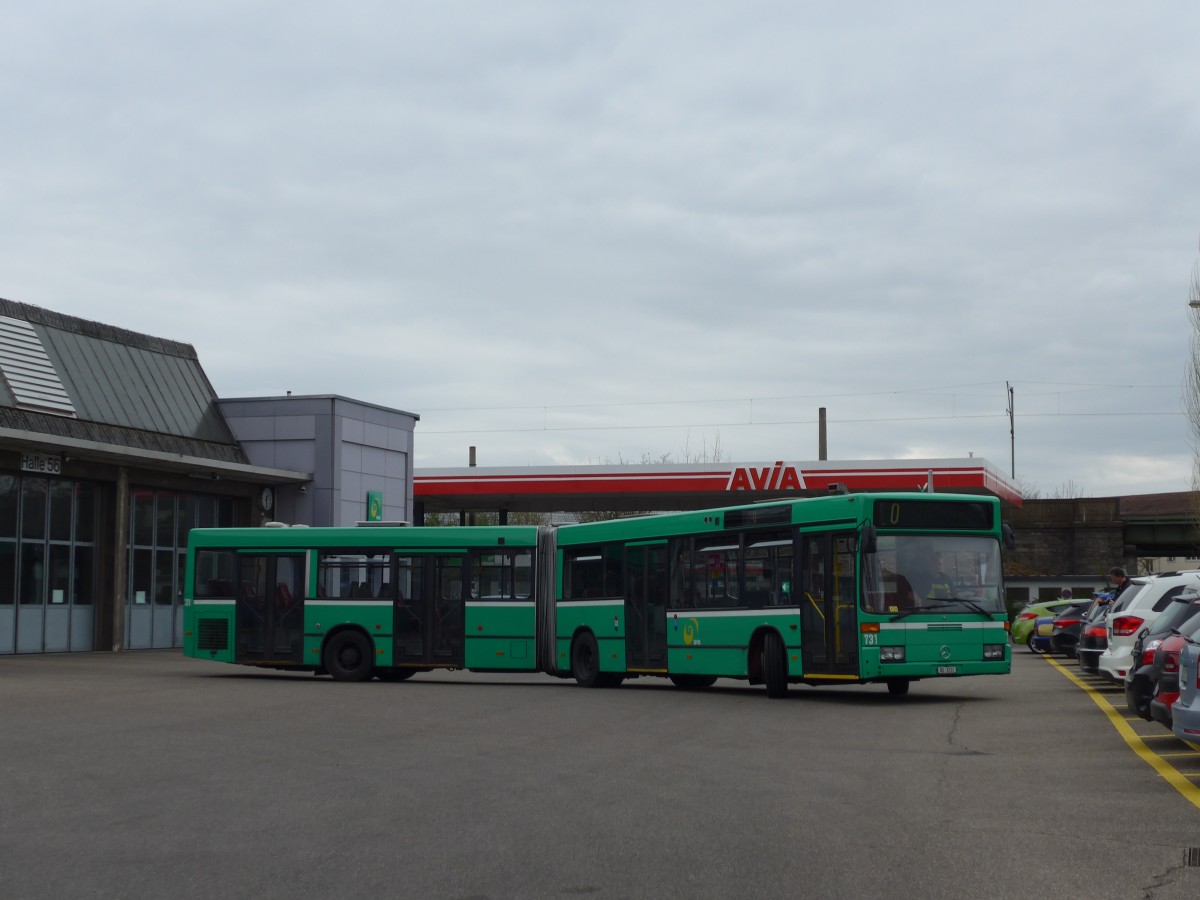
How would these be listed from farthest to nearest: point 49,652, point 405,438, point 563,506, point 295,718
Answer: point 563,506, point 405,438, point 49,652, point 295,718

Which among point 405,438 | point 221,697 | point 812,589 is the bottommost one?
point 221,697

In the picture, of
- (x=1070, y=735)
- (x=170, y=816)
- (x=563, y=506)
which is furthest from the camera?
(x=563, y=506)

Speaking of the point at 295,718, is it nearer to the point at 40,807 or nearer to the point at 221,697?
the point at 221,697

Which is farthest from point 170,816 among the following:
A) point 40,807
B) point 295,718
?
point 295,718

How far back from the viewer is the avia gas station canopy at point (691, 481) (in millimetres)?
55188

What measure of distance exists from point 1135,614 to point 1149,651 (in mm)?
4417

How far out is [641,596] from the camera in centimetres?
2375

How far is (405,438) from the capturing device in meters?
46.8

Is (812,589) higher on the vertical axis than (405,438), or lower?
lower

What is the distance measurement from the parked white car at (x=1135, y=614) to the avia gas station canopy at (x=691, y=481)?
3441 centimetres

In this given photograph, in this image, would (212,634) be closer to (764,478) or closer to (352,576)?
(352,576)

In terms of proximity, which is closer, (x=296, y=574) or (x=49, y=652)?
(x=296, y=574)

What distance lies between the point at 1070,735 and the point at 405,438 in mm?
33474

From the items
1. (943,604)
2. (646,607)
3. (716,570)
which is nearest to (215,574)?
(646,607)
